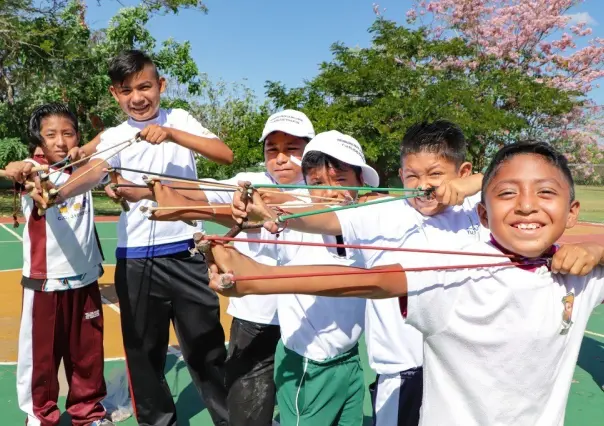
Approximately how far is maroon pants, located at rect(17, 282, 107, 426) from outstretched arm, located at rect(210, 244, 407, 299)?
223 cm

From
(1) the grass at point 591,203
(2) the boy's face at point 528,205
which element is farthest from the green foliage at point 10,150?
(1) the grass at point 591,203

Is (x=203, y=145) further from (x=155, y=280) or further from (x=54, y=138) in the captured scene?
(x=54, y=138)

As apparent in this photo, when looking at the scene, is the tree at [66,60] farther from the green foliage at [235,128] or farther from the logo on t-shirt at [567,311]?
the logo on t-shirt at [567,311]

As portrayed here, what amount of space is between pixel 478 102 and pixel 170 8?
929cm

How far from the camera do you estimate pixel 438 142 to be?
7.95 feet

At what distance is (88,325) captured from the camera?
348 centimetres

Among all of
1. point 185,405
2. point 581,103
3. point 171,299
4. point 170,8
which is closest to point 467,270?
point 171,299

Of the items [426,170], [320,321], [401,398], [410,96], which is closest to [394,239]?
[426,170]

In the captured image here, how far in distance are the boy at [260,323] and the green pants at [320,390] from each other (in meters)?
0.33

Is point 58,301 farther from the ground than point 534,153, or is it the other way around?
point 534,153

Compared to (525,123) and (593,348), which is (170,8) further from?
(593,348)

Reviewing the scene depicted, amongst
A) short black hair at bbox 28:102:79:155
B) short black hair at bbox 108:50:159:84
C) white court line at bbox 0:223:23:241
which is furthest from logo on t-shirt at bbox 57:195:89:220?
white court line at bbox 0:223:23:241

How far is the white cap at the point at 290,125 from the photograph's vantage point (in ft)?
9.19

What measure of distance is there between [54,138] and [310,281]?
2.40 meters
